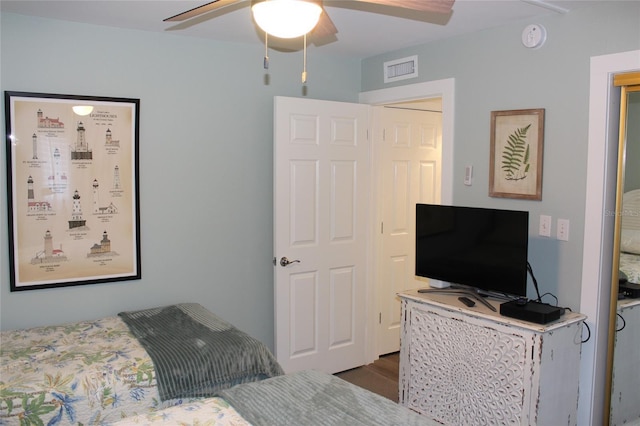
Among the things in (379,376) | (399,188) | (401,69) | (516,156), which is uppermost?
(401,69)

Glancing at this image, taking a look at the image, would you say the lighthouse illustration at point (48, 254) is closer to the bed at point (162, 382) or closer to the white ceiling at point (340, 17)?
the bed at point (162, 382)

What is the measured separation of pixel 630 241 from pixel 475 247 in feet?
2.55

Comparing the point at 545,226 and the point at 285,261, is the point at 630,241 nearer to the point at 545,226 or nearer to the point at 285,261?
the point at 545,226

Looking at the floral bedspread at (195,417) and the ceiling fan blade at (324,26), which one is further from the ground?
the ceiling fan blade at (324,26)

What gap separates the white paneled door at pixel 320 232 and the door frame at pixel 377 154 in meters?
0.07

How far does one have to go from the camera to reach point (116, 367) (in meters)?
2.49

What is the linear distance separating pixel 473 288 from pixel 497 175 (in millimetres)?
709

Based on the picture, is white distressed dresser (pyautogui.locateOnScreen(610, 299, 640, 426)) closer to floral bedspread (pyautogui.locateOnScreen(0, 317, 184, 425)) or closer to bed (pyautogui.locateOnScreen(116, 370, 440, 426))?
bed (pyautogui.locateOnScreen(116, 370, 440, 426))

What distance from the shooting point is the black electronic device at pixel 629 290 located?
9.15 ft

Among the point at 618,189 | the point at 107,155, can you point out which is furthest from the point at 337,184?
the point at 618,189

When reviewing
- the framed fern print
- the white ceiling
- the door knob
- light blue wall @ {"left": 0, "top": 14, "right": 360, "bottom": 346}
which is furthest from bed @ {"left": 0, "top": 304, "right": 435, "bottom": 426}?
the white ceiling

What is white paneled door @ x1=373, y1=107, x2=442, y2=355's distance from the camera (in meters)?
4.29

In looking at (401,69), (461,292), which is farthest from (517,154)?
(401,69)

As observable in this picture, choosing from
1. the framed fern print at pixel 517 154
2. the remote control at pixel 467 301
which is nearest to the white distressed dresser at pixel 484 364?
the remote control at pixel 467 301
